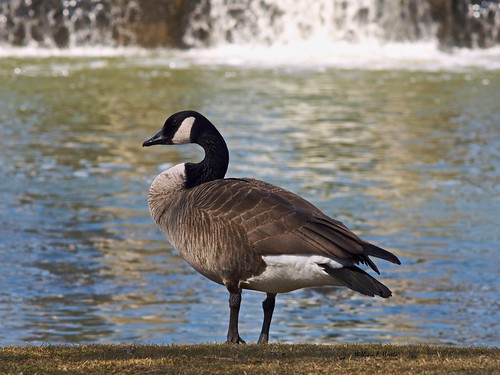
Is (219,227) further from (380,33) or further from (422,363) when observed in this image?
(380,33)

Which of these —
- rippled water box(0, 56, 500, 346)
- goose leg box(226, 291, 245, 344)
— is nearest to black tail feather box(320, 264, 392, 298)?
goose leg box(226, 291, 245, 344)

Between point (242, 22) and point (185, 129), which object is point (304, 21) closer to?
point (242, 22)

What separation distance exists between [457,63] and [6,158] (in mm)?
19167

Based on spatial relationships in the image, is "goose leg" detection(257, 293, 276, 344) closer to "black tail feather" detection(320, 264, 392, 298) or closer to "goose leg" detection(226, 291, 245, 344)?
"goose leg" detection(226, 291, 245, 344)

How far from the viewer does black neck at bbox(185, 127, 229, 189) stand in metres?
8.43

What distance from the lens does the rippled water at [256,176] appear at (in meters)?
10.4

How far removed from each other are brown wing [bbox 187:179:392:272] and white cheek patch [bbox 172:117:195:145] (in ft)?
2.71

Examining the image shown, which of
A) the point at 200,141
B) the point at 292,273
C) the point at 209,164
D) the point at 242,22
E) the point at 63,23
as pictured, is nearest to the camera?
the point at 292,273

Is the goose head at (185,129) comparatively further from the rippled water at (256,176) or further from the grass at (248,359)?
the grass at (248,359)

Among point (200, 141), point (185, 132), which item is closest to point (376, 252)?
point (200, 141)

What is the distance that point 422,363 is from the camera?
6.43m

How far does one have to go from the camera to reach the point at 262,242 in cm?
736

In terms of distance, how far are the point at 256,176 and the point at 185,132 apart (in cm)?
841

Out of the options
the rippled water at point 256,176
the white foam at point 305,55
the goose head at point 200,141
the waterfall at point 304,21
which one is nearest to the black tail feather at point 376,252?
the goose head at point 200,141
